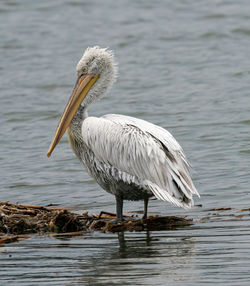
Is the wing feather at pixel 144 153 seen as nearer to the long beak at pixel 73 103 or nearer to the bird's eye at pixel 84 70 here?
the long beak at pixel 73 103

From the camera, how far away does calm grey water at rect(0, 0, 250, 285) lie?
4504 mm

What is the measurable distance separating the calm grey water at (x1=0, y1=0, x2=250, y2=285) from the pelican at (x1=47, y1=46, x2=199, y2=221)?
39cm

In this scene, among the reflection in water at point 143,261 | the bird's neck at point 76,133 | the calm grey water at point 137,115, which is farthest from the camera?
the bird's neck at point 76,133

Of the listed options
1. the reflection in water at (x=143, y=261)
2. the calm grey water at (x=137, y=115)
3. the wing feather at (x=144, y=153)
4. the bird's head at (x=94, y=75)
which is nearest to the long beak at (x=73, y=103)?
the bird's head at (x=94, y=75)

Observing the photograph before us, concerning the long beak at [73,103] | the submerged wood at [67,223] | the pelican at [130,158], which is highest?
the long beak at [73,103]

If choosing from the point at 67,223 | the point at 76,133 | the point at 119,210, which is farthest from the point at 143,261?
the point at 76,133

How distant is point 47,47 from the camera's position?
16.2 m

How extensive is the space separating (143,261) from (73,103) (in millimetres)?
2236

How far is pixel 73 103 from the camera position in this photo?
643cm

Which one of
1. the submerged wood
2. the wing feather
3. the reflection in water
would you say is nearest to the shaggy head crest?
the wing feather

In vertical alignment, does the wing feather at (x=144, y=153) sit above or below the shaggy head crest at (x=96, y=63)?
below

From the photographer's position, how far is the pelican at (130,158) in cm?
580

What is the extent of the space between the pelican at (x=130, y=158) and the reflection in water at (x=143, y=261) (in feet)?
1.88

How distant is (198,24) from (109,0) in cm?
320
